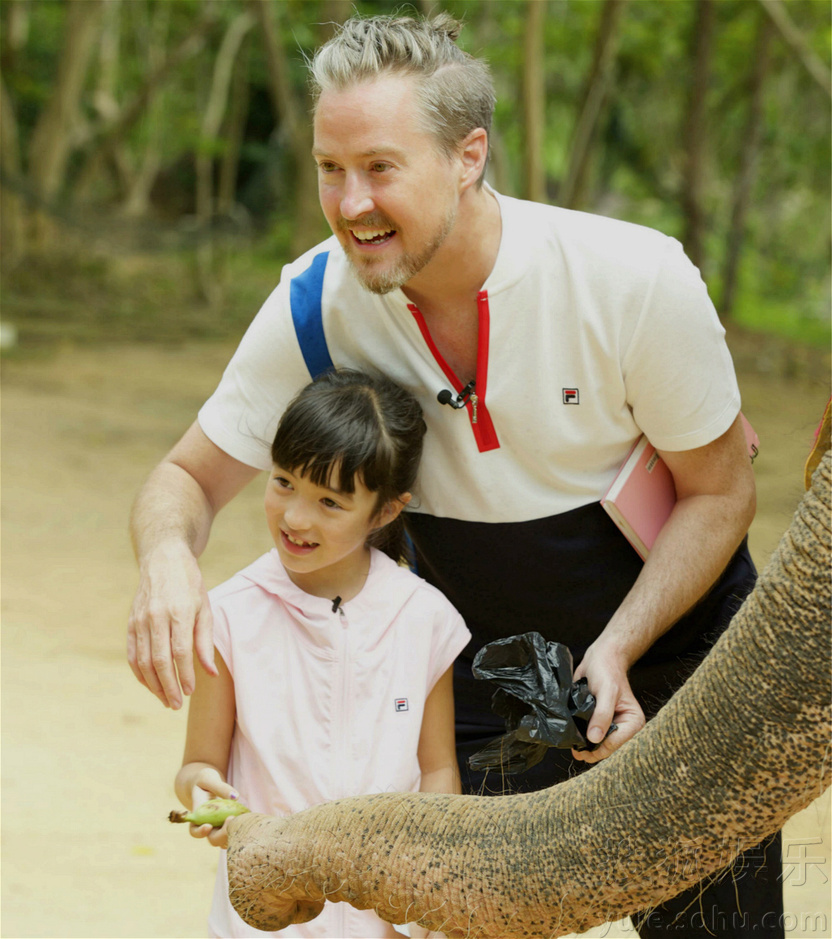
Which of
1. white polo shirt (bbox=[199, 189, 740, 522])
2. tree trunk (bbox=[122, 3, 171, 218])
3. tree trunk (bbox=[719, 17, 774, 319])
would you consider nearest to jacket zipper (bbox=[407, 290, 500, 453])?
white polo shirt (bbox=[199, 189, 740, 522])

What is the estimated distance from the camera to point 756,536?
23.9ft

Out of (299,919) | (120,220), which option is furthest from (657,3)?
(299,919)

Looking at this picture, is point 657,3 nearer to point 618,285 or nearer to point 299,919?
point 618,285

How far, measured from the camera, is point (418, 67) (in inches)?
87.7

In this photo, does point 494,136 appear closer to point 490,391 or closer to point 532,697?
point 490,391

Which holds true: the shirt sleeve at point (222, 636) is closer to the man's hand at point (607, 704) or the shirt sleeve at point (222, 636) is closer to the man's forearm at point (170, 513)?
the man's forearm at point (170, 513)

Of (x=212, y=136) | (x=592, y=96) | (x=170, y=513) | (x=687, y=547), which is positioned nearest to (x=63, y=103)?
(x=212, y=136)

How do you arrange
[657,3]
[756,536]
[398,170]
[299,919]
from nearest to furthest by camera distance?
1. [299,919]
2. [398,170]
3. [756,536]
4. [657,3]

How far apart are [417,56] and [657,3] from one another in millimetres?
14788

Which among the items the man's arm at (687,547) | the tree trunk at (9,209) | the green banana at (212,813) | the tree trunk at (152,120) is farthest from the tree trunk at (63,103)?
the green banana at (212,813)

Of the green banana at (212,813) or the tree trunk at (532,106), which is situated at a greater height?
the green banana at (212,813)

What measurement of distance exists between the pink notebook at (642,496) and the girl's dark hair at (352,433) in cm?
40

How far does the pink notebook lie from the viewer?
2.26 meters

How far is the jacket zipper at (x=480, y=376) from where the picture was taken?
2.24m
